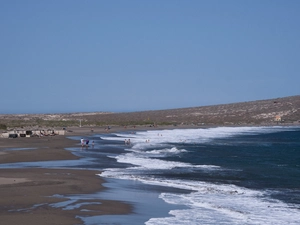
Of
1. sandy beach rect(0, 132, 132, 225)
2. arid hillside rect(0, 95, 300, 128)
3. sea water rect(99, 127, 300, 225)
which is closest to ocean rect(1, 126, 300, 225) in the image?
sea water rect(99, 127, 300, 225)

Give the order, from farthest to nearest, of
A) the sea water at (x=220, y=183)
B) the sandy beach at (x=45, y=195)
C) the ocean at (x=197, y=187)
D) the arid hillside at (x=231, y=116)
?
1. the arid hillside at (x=231, y=116)
2. the sea water at (x=220, y=183)
3. the ocean at (x=197, y=187)
4. the sandy beach at (x=45, y=195)

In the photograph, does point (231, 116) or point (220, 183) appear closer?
point (220, 183)

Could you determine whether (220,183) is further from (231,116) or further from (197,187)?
(231,116)

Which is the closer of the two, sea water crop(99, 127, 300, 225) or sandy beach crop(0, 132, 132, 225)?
sandy beach crop(0, 132, 132, 225)

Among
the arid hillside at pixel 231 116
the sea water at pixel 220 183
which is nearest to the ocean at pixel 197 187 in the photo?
the sea water at pixel 220 183

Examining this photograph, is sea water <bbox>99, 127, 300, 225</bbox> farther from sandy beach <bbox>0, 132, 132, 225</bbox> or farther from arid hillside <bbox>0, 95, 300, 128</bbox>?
arid hillside <bbox>0, 95, 300, 128</bbox>

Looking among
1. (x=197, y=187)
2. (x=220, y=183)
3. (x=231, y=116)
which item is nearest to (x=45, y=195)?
(x=197, y=187)

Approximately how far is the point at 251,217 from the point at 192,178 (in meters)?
8.51

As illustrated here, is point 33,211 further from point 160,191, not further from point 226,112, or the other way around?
point 226,112

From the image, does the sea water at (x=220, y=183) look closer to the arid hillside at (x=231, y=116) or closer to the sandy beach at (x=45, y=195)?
the sandy beach at (x=45, y=195)

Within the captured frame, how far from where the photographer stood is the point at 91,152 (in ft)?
123

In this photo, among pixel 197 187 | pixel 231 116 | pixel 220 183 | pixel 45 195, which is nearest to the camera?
pixel 45 195

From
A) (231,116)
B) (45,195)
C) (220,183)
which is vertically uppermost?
(231,116)

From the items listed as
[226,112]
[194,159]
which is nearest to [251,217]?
[194,159]
